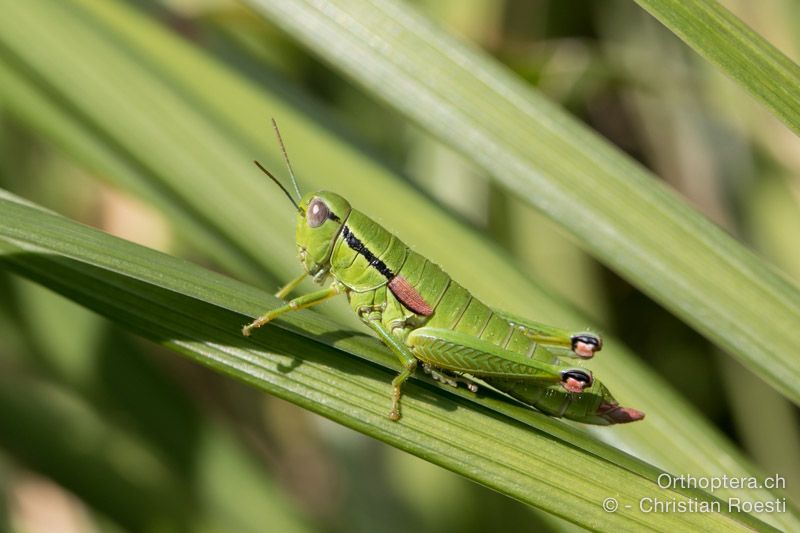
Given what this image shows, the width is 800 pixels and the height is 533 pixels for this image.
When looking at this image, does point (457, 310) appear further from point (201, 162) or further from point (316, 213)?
point (201, 162)

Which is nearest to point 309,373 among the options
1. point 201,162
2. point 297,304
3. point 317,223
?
point 297,304

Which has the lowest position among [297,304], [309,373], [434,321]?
[309,373]

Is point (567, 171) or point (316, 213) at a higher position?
point (567, 171)

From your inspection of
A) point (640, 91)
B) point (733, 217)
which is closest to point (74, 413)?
point (640, 91)

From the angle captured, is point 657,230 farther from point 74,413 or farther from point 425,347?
point 74,413

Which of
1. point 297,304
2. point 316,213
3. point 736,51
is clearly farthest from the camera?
point 316,213

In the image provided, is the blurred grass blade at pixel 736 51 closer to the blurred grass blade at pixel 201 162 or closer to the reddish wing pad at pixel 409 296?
the blurred grass blade at pixel 201 162

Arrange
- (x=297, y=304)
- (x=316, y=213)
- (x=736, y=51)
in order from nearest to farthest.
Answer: (x=736, y=51)
(x=297, y=304)
(x=316, y=213)
